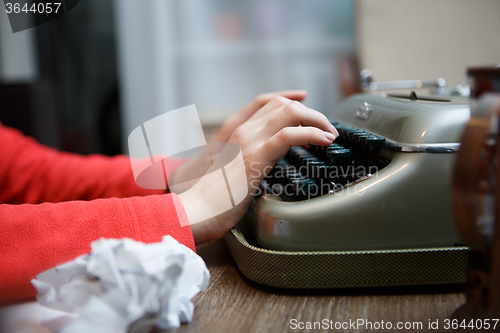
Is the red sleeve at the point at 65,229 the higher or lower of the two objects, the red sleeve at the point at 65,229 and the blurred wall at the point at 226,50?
the lower

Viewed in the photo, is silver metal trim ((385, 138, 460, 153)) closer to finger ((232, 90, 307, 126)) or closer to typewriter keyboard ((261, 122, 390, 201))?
typewriter keyboard ((261, 122, 390, 201))

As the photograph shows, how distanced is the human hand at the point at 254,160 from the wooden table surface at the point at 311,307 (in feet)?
0.25

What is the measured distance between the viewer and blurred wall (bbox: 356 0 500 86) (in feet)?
4.41

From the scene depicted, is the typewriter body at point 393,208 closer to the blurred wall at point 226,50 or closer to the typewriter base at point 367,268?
the typewriter base at point 367,268

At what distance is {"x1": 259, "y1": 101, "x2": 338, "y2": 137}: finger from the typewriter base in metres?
0.17

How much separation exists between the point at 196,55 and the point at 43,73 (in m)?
0.82

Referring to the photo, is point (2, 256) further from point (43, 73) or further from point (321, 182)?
point (43, 73)

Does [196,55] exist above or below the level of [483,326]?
above

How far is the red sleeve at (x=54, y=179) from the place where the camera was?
813mm

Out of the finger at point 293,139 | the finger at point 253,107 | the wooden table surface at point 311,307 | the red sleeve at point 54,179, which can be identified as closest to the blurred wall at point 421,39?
the finger at point 253,107

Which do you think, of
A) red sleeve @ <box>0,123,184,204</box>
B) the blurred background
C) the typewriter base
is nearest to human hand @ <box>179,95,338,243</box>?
the typewriter base

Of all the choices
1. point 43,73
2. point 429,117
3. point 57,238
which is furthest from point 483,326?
point 43,73

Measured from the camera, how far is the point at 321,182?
498mm

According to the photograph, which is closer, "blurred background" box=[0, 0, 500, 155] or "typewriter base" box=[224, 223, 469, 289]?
"typewriter base" box=[224, 223, 469, 289]
